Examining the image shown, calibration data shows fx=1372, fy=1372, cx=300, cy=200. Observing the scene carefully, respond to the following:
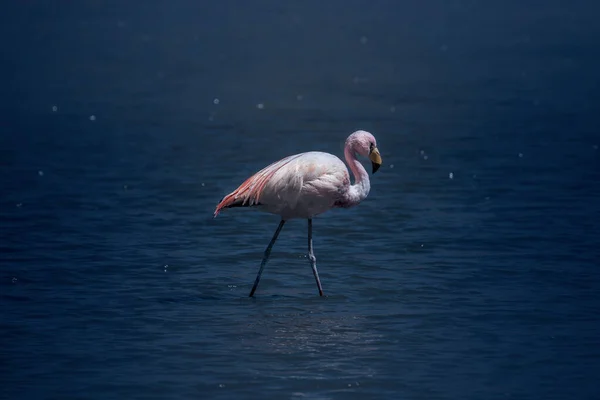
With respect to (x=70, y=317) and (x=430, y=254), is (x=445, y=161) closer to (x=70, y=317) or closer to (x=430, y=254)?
(x=430, y=254)

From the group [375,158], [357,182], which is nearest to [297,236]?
[357,182]

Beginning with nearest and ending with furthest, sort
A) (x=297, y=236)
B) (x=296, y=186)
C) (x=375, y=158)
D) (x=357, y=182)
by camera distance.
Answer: (x=296, y=186) → (x=375, y=158) → (x=357, y=182) → (x=297, y=236)

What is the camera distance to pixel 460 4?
49500 millimetres

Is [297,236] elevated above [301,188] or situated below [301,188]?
below

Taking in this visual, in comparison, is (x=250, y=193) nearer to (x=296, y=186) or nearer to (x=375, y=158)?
(x=296, y=186)

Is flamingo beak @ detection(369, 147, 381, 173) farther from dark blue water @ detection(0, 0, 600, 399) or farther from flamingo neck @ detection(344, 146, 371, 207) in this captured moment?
dark blue water @ detection(0, 0, 600, 399)

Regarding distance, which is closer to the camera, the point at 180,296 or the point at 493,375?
the point at 493,375

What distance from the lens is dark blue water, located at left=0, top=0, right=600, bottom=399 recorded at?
9.41 metres

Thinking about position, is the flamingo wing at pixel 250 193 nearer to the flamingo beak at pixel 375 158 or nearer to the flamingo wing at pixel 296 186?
the flamingo wing at pixel 296 186

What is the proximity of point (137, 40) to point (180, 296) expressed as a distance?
24900 millimetres

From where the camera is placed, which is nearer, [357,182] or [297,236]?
[357,182]

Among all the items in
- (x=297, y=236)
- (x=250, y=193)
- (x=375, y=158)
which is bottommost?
(x=297, y=236)

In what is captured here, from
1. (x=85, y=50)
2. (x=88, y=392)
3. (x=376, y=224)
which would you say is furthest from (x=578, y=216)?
(x=85, y=50)

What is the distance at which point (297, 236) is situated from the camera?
13.9 metres
